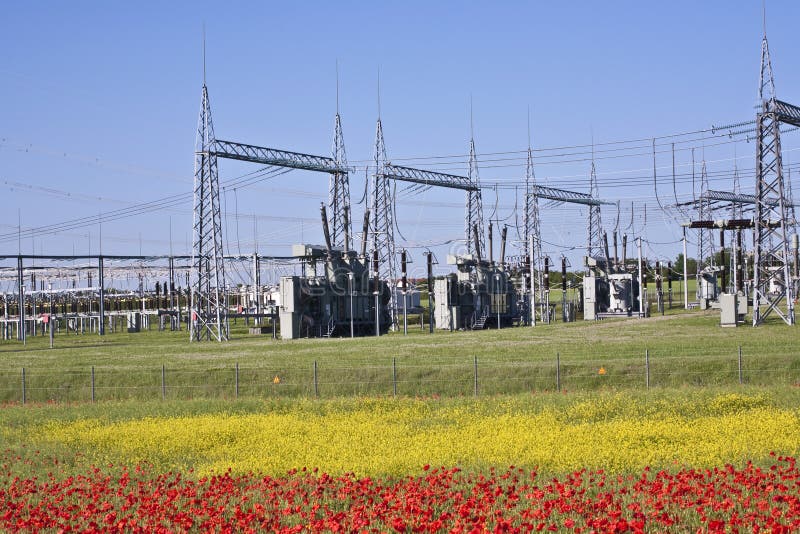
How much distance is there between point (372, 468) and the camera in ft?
58.3

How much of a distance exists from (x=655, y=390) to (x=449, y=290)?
46.7 metres

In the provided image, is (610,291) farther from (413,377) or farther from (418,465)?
(418,465)

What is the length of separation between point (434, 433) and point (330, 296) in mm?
47396

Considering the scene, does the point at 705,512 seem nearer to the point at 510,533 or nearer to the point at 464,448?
the point at 510,533

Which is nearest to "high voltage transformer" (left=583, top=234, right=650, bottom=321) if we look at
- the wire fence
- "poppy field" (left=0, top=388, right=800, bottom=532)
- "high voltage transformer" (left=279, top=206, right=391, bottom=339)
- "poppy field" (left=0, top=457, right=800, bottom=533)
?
"high voltage transformer" (left=279, top=206, right=391, bottom=339)

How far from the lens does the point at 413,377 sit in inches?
1505

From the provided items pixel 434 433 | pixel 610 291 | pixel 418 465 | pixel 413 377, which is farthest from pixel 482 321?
pixel 418 465

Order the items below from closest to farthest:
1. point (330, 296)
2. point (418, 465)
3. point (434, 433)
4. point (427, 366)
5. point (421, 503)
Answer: point (421, 503), point (418, 465), point (434, 433), point (427, 366), point (330, 296)

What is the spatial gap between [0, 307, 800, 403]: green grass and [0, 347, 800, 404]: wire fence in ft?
0.17

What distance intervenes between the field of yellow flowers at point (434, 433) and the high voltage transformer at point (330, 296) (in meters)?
34.6

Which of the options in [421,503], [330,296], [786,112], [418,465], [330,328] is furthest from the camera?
[330,296]

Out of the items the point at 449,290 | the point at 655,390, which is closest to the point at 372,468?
Answer: the point at 655,390

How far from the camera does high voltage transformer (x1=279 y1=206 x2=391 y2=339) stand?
66.1m

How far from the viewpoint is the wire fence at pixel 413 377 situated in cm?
3566
